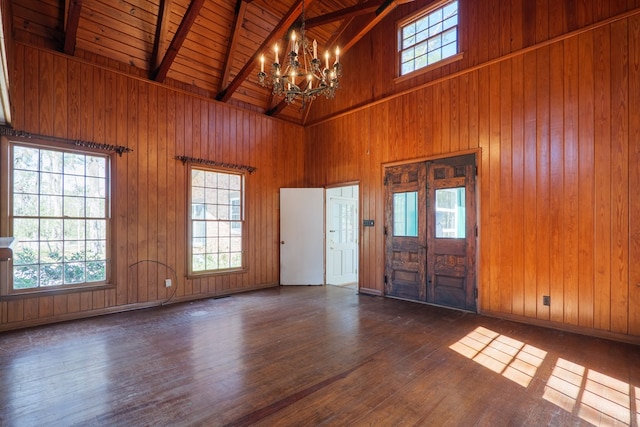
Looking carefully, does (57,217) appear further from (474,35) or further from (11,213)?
(474,35)

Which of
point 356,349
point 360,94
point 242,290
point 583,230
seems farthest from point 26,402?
point 360,94

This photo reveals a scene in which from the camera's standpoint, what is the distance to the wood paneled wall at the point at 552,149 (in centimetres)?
326

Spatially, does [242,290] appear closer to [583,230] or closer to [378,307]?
[378,307]

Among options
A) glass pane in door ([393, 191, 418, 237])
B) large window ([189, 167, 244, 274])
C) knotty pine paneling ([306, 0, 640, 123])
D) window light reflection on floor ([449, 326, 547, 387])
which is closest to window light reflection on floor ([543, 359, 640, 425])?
window light reflection on floor ([449, 326, 547, 387])

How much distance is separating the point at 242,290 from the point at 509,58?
5.49 metres

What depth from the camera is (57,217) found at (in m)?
4.00

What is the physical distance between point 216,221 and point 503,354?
459 cm

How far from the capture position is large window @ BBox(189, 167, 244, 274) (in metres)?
5.29

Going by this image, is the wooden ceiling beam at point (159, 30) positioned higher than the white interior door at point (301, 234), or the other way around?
the wooden ceiling beam at point (159, 30)

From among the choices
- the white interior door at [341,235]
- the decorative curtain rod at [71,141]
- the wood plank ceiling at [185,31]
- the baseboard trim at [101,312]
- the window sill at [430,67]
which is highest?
the wood plank ceiling at [185,31]

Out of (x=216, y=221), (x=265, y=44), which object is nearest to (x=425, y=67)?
(x=265, y=44)

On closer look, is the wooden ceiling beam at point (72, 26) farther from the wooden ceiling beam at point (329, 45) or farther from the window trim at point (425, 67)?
the window trim at point (425, 67)

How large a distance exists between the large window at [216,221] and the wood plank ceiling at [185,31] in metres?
1.47

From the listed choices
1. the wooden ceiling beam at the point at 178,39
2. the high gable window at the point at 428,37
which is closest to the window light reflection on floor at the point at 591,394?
the high gable window at the point at 428,37
